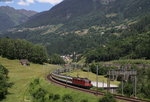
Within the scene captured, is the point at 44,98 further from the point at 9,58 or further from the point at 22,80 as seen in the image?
the point at 9,58

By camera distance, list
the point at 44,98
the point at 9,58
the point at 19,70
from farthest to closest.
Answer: the point at 9,58, the point at 19,70, the point at 44,98

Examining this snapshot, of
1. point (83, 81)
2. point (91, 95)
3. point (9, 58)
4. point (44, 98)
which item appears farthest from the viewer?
point (9, 58)

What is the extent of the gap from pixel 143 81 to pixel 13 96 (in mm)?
44061

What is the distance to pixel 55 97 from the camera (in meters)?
75.8

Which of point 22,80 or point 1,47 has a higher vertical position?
point 1,47

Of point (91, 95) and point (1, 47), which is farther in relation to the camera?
point (1, 47)

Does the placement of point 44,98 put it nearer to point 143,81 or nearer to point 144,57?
point 143,81

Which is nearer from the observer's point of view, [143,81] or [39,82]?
[143,81]

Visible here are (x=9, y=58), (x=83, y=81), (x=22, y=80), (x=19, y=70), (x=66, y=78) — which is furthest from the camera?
(x=9, y=58)

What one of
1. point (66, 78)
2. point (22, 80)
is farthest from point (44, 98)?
point (22, 80)

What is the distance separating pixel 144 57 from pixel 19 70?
90968 mm

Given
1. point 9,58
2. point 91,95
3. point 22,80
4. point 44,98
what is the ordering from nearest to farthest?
point 91,95, point 44,98, point 22,80, point 9,58

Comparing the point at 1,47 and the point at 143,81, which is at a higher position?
the point at 1,47

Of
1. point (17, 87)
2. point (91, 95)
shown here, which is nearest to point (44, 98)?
point (91, 95)
